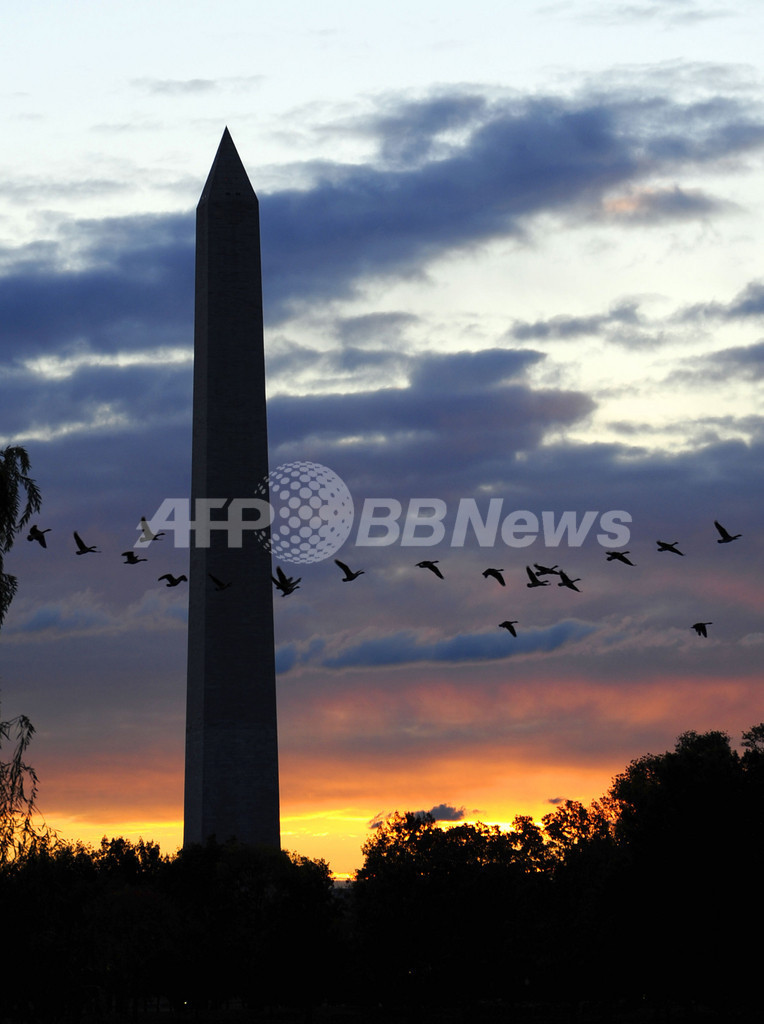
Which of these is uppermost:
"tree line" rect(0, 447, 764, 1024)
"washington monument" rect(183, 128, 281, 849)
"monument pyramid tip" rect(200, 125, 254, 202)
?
"monument pyramid tip" rect(200, 125, 254, 202)

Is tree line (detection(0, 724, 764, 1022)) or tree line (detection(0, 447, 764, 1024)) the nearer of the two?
tree line (detection(0, 447, 764, 1024))

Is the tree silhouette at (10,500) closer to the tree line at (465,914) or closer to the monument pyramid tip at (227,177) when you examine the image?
the tree line at (465,914)

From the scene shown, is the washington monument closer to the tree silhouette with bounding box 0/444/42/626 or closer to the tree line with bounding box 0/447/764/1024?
the tree line with bounding box 0/447/764/1024

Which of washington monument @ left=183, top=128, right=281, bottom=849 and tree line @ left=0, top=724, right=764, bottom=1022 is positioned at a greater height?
washington monument @ left=183, top=128, right=281, bottom=849

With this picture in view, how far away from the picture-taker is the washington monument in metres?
72.5

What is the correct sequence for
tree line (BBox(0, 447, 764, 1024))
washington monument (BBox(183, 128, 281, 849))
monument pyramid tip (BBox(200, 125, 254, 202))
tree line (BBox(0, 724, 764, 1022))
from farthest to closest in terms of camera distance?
monument pyramid tip (BBox(200, 125, 254, 202))
washington monument (BBox(183, 128, 281, 849))
tree line (BBox(0, 724, 764, 1022))
tree line (BBox(0, 447, 764, 1024))

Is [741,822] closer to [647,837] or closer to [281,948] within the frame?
[647,837]

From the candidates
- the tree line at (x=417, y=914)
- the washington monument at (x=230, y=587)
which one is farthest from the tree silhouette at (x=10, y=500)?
the washington monument at (x=230, y=587)

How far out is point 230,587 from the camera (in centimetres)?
7288

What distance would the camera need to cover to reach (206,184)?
255 ft

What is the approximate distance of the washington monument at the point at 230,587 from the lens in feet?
238

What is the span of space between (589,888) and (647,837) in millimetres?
23665

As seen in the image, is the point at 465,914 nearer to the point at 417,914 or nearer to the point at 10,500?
the point at 417,914

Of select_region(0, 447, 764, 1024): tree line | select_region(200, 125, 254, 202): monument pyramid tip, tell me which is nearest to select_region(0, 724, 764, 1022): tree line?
select_region(0, 447, 764, 1024): tree line
